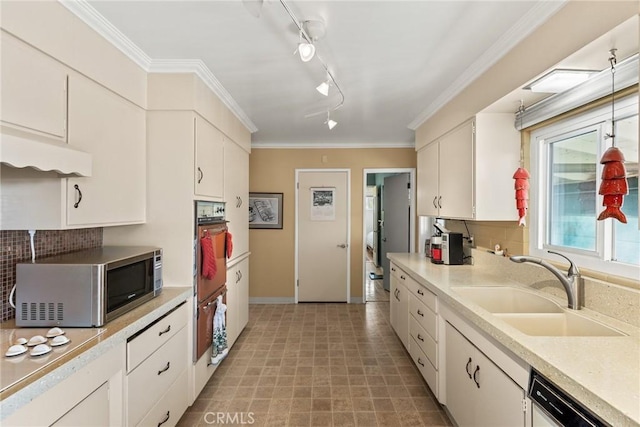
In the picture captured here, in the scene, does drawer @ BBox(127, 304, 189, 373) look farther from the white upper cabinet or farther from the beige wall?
the beige wall

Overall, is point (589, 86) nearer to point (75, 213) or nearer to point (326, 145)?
point (75, 213)

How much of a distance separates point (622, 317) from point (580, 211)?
71cm

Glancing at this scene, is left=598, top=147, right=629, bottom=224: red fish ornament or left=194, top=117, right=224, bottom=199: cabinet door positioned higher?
left=194, top=117, right=224, bottom=199: cabinet door

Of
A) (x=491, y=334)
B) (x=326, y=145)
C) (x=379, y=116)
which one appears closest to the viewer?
(x=491, y=334)

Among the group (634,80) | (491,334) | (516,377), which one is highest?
(634,80)

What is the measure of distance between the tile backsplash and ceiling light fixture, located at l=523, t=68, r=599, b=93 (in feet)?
9.43

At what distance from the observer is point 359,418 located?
2006 millimetres

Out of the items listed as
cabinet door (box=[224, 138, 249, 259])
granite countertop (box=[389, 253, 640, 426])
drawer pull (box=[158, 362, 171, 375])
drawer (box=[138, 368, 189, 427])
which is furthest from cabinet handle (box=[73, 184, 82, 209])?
Result: granite countertop (box=[389, 253, 640, 426])

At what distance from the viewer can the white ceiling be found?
1.50 meters

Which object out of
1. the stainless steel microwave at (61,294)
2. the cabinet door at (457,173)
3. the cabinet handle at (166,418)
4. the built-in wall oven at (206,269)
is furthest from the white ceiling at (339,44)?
the cabinet handle at (166,418)

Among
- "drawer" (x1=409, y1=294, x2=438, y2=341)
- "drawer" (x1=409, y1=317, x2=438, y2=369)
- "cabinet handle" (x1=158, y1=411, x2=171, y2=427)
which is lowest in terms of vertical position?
"cabinet handle" (x1=158, y1=411, x2=171, y2=427)

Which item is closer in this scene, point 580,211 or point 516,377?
point 516,377

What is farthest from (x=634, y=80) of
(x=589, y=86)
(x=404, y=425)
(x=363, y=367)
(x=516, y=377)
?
(x=363, y=367)

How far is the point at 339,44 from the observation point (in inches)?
71.0
